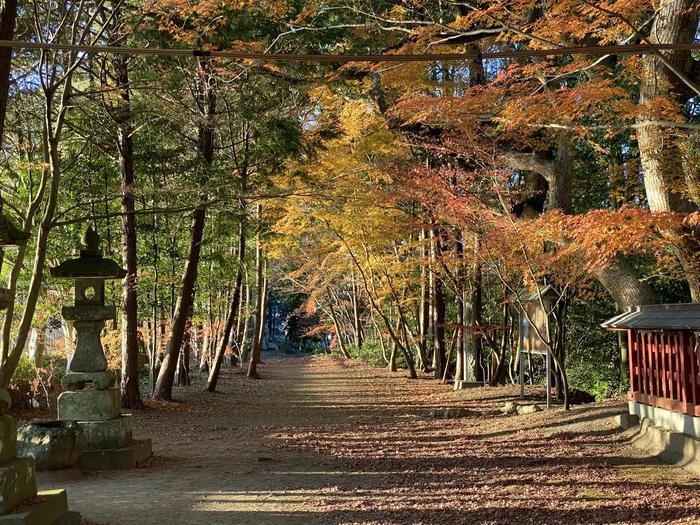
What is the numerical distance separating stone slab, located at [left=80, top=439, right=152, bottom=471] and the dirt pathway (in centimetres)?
25

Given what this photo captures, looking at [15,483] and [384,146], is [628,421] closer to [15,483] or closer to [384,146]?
[15,483]

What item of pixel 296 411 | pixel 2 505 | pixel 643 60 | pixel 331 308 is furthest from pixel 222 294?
pixel 2 505

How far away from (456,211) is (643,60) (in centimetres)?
435

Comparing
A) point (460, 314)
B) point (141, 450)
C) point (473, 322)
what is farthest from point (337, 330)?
point (141, 450)

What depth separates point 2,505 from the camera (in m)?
4.50

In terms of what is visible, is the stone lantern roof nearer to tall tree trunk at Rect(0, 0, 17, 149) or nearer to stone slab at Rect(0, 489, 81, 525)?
tall tree trunk at Rect(0, 0, 17, 149)

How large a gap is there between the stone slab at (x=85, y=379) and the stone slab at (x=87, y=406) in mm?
82

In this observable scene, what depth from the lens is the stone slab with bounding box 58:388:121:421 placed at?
8625 millimetres

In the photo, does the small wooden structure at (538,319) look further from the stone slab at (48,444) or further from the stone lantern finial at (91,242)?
the stone slab at (48,444)

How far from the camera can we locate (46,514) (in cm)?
489

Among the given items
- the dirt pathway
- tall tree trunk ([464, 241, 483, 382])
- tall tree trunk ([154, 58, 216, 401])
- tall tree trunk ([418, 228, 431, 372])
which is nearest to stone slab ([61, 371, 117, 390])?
the dirt pathway

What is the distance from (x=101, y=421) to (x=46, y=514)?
12.6 feet

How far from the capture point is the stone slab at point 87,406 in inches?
340

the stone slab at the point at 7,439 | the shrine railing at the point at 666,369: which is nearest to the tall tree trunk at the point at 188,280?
the shrine railing at the point at 666,369
